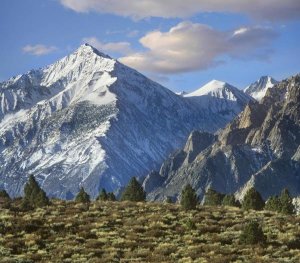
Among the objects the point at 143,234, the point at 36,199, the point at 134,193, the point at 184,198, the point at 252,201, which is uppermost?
the point at 134,193

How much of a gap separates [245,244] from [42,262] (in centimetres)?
1320

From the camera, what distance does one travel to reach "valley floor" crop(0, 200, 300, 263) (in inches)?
1366

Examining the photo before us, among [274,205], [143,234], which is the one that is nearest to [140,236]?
[143,234]

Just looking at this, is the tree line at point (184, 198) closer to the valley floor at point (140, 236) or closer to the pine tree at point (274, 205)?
the pine tree at point (274, 205)

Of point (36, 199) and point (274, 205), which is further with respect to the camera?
point (274, 205)

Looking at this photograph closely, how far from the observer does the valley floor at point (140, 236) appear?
34.7 m

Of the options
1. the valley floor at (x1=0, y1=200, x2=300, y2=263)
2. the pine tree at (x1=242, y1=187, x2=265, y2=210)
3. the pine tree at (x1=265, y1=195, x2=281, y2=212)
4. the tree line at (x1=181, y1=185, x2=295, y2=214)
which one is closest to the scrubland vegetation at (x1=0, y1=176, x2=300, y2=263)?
the valley floor at (x1=0, y1=200, x2=300, y2=263)

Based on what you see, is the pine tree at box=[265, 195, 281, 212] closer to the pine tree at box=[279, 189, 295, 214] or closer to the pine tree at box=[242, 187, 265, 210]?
the pine tree at box=[279, 189, 295, 214]

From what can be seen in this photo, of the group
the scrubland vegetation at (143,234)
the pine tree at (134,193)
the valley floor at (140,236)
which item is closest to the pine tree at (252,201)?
the pine tree at (134,193)

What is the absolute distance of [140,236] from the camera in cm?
4128

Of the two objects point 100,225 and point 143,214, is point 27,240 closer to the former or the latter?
point 100,225

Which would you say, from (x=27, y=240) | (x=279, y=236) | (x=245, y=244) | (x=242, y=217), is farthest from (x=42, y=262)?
(x=242, y=217)

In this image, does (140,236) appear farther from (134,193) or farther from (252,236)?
(134,193)

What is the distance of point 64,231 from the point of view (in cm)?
4378
